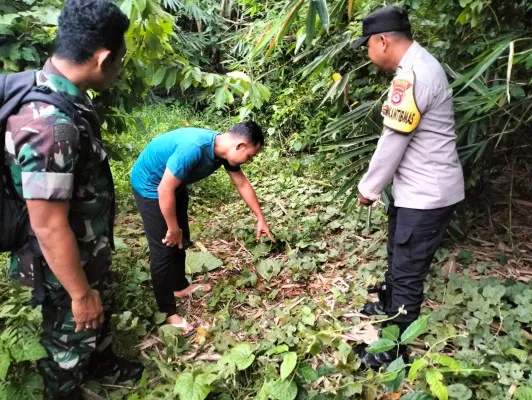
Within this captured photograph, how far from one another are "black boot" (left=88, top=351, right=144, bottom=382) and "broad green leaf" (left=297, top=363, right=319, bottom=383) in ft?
3.63

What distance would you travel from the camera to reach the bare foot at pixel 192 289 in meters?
3.11

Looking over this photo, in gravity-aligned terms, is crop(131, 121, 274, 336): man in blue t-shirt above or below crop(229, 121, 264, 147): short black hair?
below

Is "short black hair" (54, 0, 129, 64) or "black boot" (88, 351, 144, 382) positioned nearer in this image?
"short black hair" (54, 0, 129, 64)

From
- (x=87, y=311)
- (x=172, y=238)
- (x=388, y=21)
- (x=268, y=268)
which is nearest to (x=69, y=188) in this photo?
(x=87, y=311)

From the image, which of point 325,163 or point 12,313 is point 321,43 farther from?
point 12,313

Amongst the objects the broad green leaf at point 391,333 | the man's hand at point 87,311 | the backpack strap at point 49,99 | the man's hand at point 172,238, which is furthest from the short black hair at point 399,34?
the man's hand at point 87,311

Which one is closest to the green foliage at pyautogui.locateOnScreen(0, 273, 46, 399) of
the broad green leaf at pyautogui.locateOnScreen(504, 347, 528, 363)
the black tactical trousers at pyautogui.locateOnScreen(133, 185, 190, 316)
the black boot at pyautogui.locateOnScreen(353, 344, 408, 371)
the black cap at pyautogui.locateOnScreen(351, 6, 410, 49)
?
the black tactical trousers at pyautogui.locateOnScreen(133, 185, 190, 316)

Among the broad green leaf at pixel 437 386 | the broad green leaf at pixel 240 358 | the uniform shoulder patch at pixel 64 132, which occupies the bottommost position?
the broad green leaf at pixel 240 358

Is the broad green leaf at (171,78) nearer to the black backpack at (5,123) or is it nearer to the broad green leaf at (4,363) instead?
the black backpack at (5,123)

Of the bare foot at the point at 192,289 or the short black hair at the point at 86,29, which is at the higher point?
the short black hair at the point at 86,29

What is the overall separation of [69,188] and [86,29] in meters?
0.57

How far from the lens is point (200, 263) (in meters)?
3.47

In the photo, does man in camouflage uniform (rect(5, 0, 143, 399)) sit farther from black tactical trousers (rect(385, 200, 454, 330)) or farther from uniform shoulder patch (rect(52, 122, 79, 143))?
black tactical trousers (rect(385, 200, 454, 330))

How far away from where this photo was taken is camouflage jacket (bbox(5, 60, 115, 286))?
4.60 ft
